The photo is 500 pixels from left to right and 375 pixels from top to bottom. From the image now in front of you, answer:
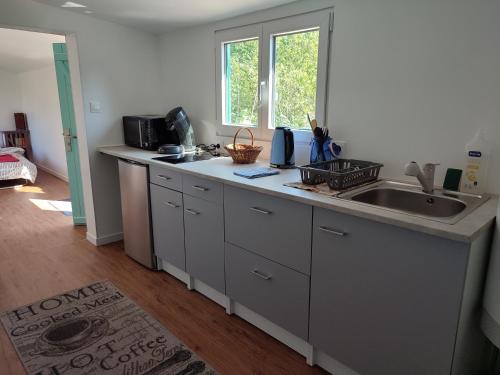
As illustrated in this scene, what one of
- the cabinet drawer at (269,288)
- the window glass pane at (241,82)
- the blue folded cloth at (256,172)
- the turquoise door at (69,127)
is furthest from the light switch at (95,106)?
the cabinet drawer at (269,288)

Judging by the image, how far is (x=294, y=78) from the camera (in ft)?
7.76

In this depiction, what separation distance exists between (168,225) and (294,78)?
52.8 inches

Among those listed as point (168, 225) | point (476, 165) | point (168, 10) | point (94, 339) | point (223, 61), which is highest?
point (168, 10)

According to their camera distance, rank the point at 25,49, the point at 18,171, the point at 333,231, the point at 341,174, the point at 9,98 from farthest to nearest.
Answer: the point at 9,98 → the point at 18,171 → the point at 25,49 → the point at 341,174 → the point at 333,231

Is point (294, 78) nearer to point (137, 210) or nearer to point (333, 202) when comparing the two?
point (333, 202)

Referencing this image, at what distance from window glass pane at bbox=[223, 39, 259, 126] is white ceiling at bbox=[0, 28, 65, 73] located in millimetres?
2484

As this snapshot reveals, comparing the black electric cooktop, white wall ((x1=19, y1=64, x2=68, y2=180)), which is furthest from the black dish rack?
white wall ((x1=19, y1=64, x2=68, y2=180))

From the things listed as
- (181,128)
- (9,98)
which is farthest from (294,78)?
(9,98)

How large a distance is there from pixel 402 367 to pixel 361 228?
566 mm

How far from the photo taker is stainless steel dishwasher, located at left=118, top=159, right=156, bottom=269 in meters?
2.69

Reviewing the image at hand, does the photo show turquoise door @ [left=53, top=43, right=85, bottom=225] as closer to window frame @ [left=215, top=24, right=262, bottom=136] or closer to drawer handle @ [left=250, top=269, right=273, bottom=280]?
window frame @ [left=215, top=24, right=262, bottom=136]

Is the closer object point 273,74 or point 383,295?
point 383,295

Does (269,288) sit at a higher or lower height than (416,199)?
lower

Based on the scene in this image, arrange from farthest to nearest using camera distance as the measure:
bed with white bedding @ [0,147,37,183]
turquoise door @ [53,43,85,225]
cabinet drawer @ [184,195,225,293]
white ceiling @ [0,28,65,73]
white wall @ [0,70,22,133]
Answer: white wall @ [0,70,22,133] → bed with white bedding @ [0,147,37,183] → white ceiling @ [0,28,65,73] → turquoise door @ [53,43,85,225] → cabinet drawer @ [184,195,225,293]
